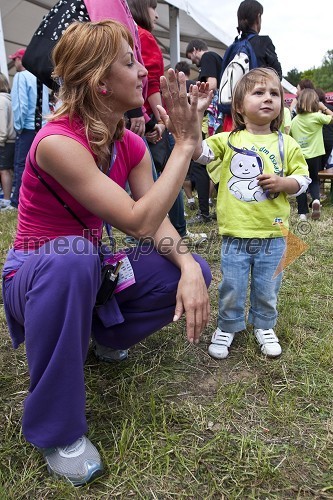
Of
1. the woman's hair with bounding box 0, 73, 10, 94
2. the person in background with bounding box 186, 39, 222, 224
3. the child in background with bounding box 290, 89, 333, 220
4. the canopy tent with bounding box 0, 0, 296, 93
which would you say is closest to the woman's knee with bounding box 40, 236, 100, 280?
the person in background with bounding box 186, 39, 222, 224

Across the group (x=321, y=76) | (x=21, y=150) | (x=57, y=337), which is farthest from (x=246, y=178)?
(x=321, y=76)

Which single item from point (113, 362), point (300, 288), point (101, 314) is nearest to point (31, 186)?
point (101, 314)

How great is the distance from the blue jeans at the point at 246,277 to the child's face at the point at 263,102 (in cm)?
53

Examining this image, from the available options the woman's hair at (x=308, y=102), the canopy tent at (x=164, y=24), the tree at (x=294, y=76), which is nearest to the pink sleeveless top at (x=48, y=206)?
the woman's hair at (x=308, y=102)

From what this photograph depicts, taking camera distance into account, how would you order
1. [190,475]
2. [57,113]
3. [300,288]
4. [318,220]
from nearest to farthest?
[190,475] < [57,113] < [300,288] < [318,220]

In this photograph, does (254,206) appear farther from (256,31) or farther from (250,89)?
(256,31)

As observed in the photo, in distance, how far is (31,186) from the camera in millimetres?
1340

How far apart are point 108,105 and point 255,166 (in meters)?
0.74

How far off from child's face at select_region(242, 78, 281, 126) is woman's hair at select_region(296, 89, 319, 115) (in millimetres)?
3942

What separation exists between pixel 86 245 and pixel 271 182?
857mm

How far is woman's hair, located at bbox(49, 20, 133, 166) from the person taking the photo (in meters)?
1.27

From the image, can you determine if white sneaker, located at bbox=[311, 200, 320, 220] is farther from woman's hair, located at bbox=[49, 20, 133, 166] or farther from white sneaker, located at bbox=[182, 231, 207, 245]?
woman's hair, located at bbox=[49, 20, 133, 166]

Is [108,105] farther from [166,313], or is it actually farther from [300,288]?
[300,288]

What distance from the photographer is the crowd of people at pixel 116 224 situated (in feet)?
3.80
